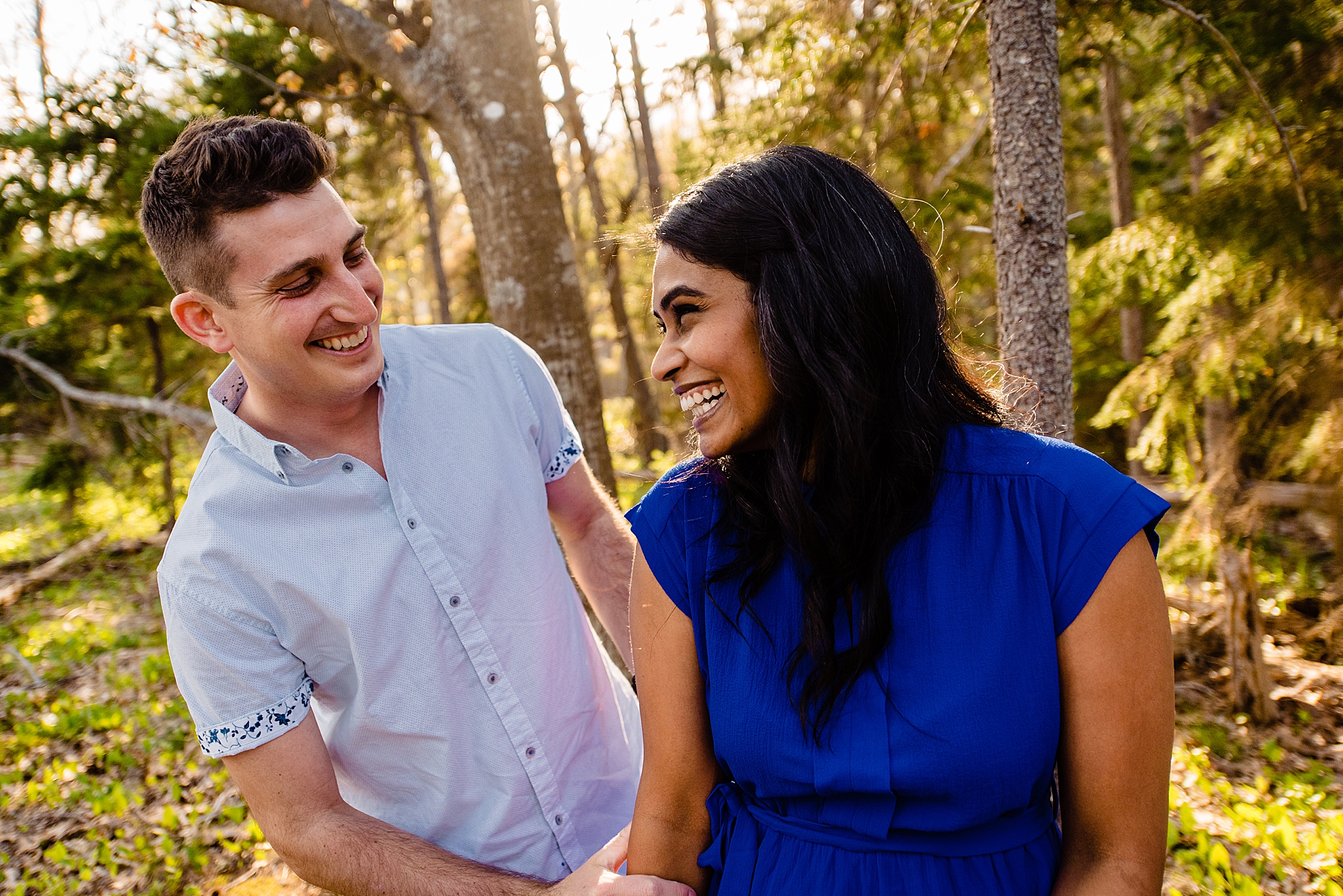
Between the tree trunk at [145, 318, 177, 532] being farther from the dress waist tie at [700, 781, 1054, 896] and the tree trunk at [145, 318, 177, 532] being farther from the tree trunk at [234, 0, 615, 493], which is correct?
the dress waist tie at [700, 781, 1054, 896]

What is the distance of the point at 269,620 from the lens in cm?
188

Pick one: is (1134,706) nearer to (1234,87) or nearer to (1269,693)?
(1234,87)

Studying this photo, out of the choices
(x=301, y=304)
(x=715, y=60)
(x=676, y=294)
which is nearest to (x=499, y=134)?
(x=301, y=304)

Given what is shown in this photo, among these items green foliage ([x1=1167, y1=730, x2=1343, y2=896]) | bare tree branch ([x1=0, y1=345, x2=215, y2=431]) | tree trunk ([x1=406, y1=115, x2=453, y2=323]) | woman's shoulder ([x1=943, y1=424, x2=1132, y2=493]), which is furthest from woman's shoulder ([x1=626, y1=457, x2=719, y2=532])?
tree trunk ([x1=406, y1=115, x2=453, y2=323])

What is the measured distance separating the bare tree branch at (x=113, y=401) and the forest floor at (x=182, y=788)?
2.08 m

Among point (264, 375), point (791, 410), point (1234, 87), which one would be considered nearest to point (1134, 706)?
point (791, 410)

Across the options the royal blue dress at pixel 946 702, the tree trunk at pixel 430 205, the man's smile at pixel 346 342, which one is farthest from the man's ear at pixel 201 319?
the tree trunk at pixel 430 205

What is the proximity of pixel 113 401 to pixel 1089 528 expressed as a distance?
369 inches

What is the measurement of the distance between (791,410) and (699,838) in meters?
0.97

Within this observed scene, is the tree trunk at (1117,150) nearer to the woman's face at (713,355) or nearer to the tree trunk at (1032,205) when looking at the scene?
the tree trunk at (1032,205)

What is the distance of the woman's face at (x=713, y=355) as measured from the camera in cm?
165

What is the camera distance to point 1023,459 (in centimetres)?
154

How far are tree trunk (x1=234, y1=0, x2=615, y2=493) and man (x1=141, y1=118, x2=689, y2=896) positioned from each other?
5.14 ft

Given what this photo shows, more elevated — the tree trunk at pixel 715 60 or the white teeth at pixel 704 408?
the tree trunk at pixel 715 60
